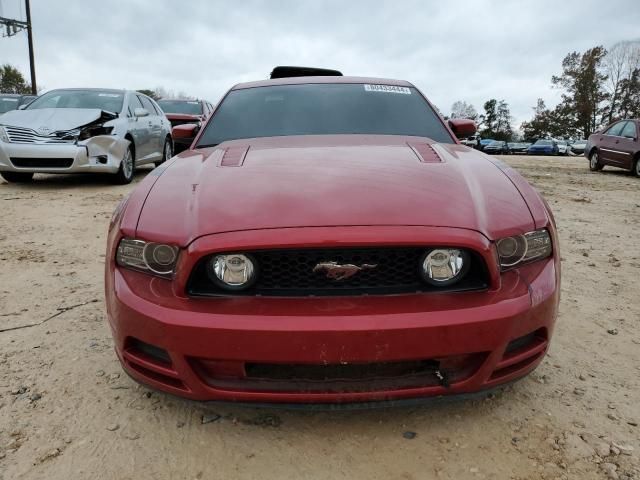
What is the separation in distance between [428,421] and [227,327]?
821 millimetres

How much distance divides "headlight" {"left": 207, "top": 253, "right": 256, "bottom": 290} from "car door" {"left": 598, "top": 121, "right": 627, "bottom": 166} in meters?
12.2

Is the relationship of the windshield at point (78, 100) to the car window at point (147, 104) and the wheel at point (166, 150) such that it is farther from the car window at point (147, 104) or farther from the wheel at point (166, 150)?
the wheel at point (166, 150)

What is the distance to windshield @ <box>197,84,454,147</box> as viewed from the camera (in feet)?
9.13

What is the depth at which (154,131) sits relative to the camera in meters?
8.66

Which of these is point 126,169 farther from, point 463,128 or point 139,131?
point 463,128

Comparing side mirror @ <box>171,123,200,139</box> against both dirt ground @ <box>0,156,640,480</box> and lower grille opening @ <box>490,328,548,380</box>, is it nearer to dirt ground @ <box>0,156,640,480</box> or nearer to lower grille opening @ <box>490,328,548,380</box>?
dirt ground @ <box>0,156,640,480</box>

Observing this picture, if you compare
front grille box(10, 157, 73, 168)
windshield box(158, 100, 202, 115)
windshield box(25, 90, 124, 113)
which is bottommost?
front grille box(10, 157, 73, 168)

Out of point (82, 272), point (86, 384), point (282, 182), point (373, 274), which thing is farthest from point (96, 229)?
point (373, 274)

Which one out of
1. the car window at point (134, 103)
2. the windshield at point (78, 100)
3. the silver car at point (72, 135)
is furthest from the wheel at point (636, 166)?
the windshield at point (78, 100)

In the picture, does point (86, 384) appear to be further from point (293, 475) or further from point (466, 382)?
point (466, 382)

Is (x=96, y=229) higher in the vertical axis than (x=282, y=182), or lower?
lower

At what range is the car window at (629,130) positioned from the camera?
37.2ft

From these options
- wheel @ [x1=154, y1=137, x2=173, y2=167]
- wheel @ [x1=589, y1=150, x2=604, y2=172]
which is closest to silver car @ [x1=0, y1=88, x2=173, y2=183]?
wheel @ [x1=154, y1=137, x2=173, y2=167]

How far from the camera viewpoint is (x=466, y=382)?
1638 millimetres
